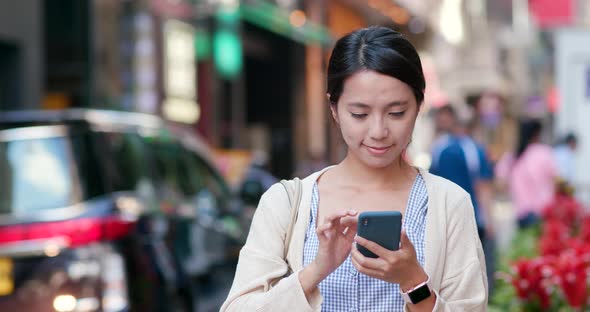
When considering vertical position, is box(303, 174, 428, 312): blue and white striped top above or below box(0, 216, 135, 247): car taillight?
above

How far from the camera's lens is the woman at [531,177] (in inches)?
383

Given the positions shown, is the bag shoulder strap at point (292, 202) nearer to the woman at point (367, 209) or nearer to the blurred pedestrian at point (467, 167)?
the woman at point (367, 209)

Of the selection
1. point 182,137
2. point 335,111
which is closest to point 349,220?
point 335,111

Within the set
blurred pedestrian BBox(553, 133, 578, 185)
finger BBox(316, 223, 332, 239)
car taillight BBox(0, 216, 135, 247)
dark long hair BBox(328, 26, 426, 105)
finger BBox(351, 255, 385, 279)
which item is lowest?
blurred pedestrian BBox(553, 133, 578, 185)

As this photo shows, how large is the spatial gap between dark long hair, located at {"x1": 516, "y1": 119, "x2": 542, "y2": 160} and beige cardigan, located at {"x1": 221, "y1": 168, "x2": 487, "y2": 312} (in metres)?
7.60

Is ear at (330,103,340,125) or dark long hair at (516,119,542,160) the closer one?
ear at (330,103,340,125)

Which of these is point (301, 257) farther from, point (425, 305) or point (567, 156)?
point (567, 156)

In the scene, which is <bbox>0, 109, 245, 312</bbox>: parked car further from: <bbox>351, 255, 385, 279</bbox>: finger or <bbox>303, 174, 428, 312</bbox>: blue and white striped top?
<bbox>351, 255, 385, 279</bbox>: finger

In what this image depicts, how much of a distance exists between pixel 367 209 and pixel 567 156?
1060 cm

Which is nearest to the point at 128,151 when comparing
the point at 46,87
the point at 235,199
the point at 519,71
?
the point at 235,199

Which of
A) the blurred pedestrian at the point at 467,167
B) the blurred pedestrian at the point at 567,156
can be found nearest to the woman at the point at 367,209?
the blurred pedestrian at the point at 467,167

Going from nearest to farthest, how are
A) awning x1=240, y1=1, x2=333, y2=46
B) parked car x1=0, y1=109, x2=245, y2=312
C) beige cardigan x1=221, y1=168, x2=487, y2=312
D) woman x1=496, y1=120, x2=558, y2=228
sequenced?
1. beige cardigan x1=221, y1=168, x2=487, y2=312
2. parked car x1=0, y1=109, x2=245, y2=312
3. woman x1=496, y1=120, x2=558, y2=228
4. awning x1=240, y1=1, x2=333, y2=46

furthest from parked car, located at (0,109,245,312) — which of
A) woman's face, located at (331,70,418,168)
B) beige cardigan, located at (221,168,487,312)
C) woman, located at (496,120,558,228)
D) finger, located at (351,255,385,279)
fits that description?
woman, located at (496,120,558,228)

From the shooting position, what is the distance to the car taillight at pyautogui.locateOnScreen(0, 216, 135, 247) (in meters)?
4.88
